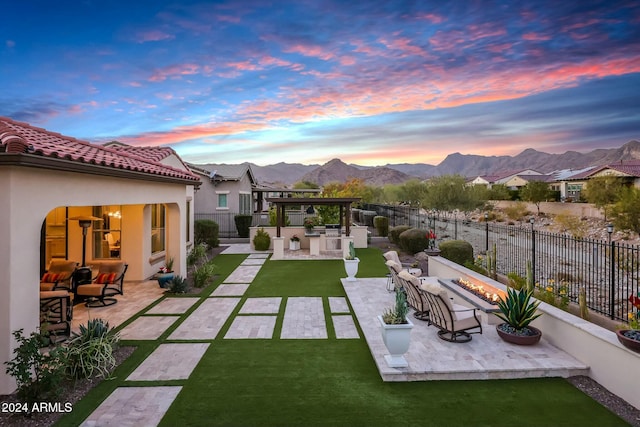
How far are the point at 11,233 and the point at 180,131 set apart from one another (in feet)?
75.8

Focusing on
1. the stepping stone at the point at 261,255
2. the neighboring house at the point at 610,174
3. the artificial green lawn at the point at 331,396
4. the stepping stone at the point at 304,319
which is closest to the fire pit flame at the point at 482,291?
the artificial green lawn at the point at 331,396

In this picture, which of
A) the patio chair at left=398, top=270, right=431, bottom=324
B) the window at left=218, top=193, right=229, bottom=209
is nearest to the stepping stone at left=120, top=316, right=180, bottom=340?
the patio chair at left=398, top=270, right=431, bottom=324

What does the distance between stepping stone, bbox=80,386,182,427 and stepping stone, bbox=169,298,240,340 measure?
211 centimetres

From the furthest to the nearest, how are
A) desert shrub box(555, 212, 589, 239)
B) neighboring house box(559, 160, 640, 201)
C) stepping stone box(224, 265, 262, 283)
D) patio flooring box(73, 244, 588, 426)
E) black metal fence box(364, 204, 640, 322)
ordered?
neighboring house box(559, 160, 640, 201) → desert shrub box(555, 212, 589, 239) → stepping stone box(224, 265, 262, 283) → black metal fence box(364, 204, 640, 322) → patio flooring box(73, 244, 588, 426)

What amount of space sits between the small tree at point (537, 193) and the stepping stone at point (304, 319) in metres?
48.4

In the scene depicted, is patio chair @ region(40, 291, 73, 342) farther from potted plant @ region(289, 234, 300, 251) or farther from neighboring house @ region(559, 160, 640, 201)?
neighboring house @ region(559, 160, 640, 201)

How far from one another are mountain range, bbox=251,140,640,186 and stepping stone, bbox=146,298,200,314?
5281 inches

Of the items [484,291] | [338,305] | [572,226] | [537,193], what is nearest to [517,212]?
[537,193]

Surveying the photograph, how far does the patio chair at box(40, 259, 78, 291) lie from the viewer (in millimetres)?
8913

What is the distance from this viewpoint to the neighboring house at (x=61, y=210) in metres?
4.67

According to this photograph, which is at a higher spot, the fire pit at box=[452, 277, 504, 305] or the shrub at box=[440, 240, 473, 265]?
the shrub at box=[440, 240, 473, 265]

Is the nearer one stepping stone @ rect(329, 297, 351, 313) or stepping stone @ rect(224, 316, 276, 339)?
stepping stone @ rect(224, 316, 276, 339)

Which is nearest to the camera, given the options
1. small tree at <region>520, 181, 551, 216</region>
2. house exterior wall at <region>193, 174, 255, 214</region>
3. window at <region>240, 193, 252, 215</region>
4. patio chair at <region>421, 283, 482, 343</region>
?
patio chair at <region>421, 283, 482, 343</region>

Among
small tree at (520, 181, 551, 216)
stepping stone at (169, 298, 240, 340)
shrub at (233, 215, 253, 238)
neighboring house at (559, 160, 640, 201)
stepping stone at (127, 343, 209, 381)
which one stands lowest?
stepping stone at (169, 298, 240, 340)
